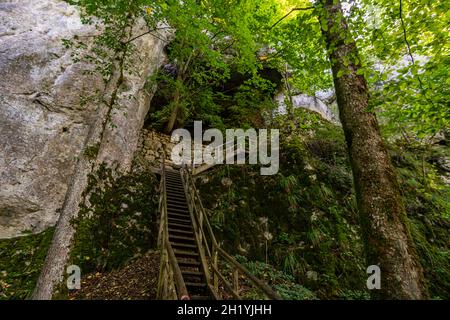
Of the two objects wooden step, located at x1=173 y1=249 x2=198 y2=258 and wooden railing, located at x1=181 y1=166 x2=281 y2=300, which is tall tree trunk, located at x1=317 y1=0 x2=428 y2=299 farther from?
wooden step, located at x1=173 y1=249 x2=198 y2=258

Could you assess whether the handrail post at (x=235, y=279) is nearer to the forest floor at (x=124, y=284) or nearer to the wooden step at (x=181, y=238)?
the forest floor at (x=124, y=284)

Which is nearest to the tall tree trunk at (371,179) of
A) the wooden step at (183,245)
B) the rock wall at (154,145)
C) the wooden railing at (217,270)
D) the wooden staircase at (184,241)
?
the wooden railing at (217,270)

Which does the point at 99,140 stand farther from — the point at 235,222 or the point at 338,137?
the point at 338,137

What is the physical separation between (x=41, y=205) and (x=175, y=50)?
832 centimetres

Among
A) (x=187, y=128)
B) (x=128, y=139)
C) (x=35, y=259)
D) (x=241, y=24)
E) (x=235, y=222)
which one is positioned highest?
(x=241, y=24)

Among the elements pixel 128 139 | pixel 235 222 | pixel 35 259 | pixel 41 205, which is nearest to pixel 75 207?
pixel 35 259

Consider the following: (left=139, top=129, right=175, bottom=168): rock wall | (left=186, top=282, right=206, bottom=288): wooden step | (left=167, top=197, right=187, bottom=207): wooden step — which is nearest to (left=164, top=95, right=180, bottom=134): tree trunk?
(left=139, top=129, right=175, bottom=168): rock wall

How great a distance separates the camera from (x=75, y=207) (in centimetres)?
560

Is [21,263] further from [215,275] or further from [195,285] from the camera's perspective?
[215,275]

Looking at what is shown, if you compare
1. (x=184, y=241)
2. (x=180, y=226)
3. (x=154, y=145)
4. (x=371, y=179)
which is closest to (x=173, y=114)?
(x=154, y=145)

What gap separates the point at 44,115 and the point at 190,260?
25.4 ft

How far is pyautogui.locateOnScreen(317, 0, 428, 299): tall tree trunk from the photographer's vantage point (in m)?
2.98

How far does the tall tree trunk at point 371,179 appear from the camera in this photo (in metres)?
2.98

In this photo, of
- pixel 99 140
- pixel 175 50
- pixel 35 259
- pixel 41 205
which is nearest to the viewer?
pixel 99 140
